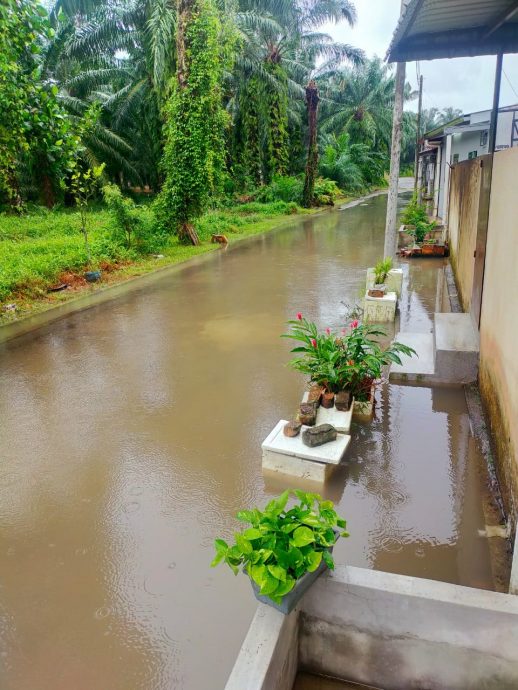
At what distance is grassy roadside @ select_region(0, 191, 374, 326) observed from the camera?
991cm

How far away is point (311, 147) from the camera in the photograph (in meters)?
24.3

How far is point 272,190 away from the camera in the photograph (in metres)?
26.0

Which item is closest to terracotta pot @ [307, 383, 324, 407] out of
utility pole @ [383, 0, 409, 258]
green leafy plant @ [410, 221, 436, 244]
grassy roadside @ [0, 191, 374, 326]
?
utility pole @ [383, 0, 409, 258]

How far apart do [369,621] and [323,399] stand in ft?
8.63

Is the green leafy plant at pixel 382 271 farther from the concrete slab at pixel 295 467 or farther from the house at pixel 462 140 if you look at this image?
the house at pixel 462 140

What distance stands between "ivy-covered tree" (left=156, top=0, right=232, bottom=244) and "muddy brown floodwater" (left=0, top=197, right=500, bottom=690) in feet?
22.8

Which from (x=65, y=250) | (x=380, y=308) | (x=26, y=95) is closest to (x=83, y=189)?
(x=65, y=250)

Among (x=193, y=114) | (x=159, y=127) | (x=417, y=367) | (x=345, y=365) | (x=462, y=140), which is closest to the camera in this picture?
(x=345, y=365)

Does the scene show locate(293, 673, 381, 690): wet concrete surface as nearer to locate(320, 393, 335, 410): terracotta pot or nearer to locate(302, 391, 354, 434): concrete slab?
locate(302, 391, 354, 434): concrete slab


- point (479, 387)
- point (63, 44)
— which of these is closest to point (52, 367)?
point (479, 387)

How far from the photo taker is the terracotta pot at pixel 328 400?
4965 mm

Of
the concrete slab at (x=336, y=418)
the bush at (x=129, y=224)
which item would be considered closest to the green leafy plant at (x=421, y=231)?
the bush at (x=129, y=224)

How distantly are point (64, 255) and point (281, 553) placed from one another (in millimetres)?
11016

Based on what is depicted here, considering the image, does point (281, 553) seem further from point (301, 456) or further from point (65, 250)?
point (65, 250)
